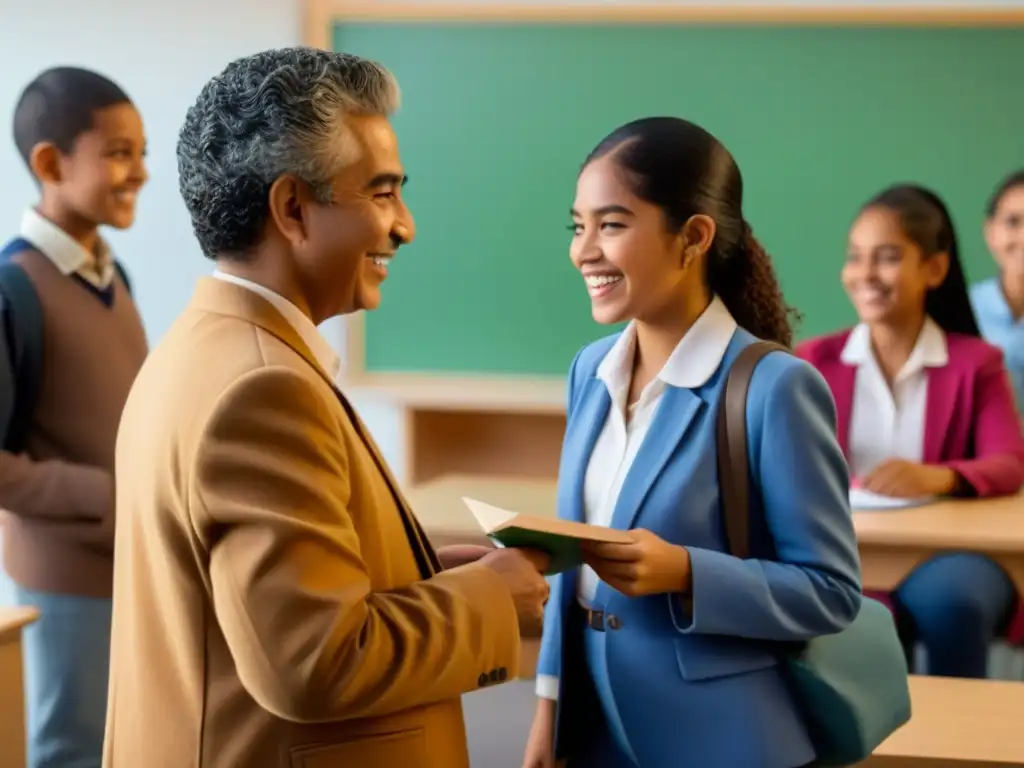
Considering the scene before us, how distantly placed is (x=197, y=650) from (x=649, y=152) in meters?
0.83

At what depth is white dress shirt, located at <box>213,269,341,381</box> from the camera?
1.25 metres

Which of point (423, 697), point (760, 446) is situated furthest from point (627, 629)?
point (423, 697)

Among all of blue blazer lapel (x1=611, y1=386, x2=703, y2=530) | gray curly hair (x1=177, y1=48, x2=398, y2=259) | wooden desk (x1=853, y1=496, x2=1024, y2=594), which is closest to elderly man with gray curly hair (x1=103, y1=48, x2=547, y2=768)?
gray curly hair (x1=177, y1=48, x2=398, y2=259)

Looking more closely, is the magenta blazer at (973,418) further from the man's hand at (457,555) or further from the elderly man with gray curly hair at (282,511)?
the elderly man with gray curly hair at (282,511)

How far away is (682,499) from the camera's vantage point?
1.47m

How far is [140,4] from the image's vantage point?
14.8 ft

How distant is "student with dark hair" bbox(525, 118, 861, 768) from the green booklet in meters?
A: 0.04

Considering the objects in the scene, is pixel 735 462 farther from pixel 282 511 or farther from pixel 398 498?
pixel 282 511

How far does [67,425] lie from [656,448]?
151 cm

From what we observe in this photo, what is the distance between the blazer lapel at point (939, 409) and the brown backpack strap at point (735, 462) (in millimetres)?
1784

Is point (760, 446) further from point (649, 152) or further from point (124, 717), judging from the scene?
point (124, 717)

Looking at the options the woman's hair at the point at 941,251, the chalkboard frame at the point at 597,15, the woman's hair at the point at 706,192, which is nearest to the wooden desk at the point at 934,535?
the woman's hair at the point at 941,251

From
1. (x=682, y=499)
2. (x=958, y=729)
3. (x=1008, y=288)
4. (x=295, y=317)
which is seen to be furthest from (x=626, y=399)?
(x=1008, y=288)

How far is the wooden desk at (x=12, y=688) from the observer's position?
2.27 metres
